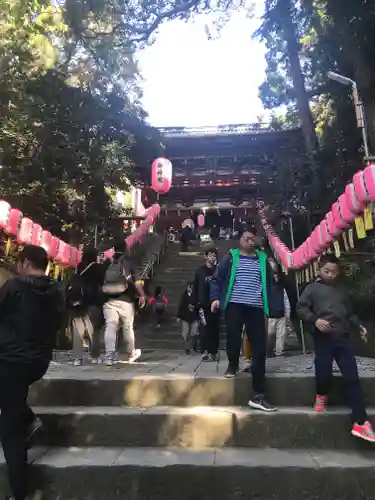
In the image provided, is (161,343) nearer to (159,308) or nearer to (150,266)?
(159,308)

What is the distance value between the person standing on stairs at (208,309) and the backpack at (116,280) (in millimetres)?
1215

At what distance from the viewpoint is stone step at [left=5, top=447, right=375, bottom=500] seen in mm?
3023

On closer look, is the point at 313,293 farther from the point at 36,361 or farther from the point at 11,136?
the point at 11,136

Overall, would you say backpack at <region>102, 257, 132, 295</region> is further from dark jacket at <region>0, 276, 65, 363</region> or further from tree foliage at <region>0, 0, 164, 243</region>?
Answer: tree foliage at <region>0, 0, 164, 243</region>

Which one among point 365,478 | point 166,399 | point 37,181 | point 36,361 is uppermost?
point 37,181

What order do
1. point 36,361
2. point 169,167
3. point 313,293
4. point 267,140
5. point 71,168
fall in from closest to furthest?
1. point 36,361
2. point 313,293
3. point 71,168
4. point 169,167
5. point 267,140

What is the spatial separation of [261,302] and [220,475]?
148 centimetres

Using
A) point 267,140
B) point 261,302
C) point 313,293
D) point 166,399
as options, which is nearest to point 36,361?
point 166,399

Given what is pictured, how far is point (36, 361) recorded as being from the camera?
9.60 ft

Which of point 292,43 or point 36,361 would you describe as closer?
point 36,361

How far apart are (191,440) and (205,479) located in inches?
18.0

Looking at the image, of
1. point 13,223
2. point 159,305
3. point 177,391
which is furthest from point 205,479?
point 159,305

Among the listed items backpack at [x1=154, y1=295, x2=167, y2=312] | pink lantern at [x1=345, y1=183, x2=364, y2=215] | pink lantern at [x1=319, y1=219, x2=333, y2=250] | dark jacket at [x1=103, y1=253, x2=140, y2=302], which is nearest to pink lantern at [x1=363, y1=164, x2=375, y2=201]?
pink lantern at [x1=345, y1=183, x2=364, y2=215]

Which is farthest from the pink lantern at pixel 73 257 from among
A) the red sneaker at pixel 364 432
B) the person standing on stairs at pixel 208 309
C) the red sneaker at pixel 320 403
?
the red sneaker at pixel 364 432
